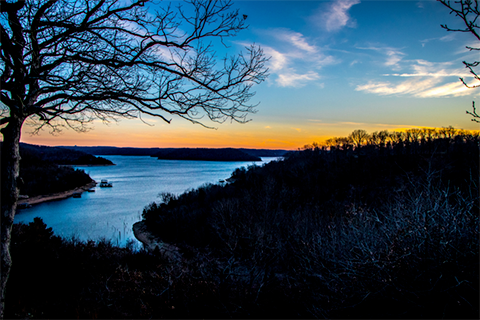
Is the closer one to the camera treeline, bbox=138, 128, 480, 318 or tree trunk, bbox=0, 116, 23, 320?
tree trunk, bbox=0, 116, 23, 320

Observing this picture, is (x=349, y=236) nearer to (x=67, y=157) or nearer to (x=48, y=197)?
(x=48, y=197)

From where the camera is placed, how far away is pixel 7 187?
3.28 metres

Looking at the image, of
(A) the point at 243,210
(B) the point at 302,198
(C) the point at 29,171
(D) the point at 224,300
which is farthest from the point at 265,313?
(C) the point at 29,171

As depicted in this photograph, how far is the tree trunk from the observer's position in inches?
128

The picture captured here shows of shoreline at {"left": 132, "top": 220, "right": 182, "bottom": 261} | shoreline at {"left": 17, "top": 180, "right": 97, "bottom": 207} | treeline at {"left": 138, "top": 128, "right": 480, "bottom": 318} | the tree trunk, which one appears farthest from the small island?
the tree trunk

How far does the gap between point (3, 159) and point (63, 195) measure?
62841mm

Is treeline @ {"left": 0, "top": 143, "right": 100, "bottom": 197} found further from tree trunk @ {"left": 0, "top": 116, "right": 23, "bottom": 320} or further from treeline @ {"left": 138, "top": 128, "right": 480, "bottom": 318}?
tree trunk @ {"left": 0, "top": 116, "right": 23, "bottom": 320}

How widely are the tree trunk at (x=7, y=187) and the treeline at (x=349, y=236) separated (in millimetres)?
3406

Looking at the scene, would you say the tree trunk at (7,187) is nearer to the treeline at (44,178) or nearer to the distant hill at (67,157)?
the treeline at (44,178)

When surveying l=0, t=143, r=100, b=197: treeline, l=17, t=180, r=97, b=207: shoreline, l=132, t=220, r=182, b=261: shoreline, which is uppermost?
l=0, t=143, r=100, b=197: treeline

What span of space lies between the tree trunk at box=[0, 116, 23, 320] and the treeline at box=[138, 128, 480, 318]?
3406mm

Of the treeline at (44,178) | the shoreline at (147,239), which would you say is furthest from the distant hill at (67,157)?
the shoreline at (147,239)

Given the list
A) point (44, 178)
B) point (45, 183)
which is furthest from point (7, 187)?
point (44, 178)

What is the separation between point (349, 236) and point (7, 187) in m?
7.18
